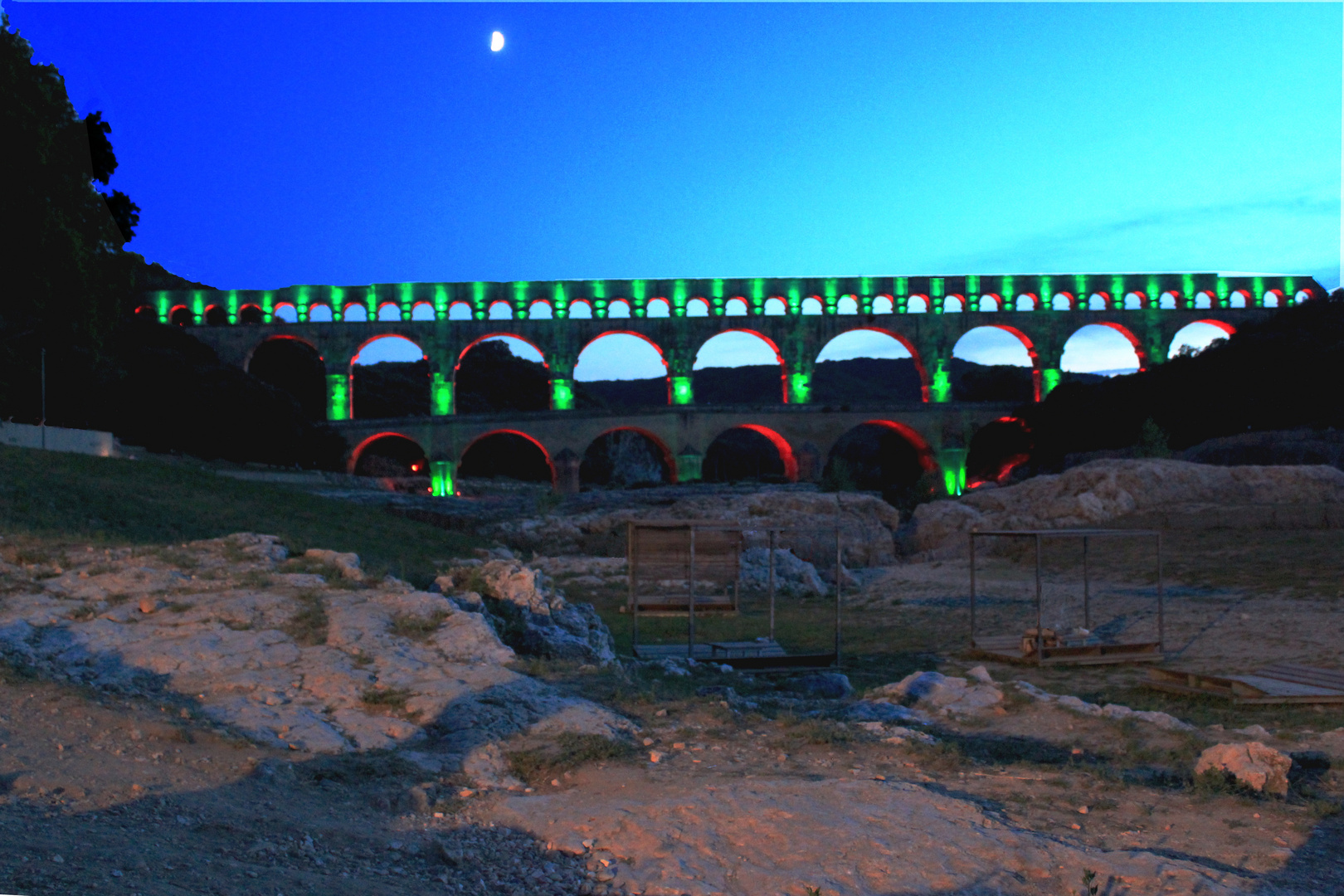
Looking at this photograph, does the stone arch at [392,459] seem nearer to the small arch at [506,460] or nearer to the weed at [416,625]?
the small arch at [506,460]

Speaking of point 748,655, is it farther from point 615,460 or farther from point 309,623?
point 615,460

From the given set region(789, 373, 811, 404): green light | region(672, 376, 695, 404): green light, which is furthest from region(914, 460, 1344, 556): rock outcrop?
region(672, 376, 695, 404): green light

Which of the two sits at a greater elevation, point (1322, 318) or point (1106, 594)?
point (1322, 318)

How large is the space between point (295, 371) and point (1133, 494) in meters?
67.2

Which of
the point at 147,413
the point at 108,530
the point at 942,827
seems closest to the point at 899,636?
the point at 942,827

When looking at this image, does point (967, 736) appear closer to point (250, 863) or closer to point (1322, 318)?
point (250, 863)

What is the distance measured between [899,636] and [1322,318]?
4716cm

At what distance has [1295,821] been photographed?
609cm

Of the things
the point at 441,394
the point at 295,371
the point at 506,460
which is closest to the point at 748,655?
the point at 441,394

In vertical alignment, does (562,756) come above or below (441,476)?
below

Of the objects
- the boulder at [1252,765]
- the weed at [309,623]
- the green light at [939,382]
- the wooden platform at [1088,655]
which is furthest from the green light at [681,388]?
the boulder at [1252,765]

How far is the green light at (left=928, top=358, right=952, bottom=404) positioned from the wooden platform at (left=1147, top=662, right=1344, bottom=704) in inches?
2244

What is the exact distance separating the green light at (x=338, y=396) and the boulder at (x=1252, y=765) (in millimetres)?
63720

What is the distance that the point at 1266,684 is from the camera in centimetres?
1033
